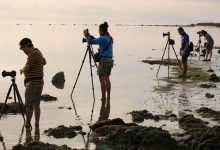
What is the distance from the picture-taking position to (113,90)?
61.3 feet

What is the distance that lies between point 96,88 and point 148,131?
378 inches

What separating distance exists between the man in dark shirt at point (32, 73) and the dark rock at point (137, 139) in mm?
1890

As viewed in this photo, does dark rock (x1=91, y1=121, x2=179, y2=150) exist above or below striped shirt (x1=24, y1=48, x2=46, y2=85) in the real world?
below

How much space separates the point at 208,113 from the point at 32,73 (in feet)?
17.6

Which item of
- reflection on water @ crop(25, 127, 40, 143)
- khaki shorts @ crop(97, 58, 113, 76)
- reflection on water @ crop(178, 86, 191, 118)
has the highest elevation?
khaki shorts @ crop(97, 58, 113, 76)

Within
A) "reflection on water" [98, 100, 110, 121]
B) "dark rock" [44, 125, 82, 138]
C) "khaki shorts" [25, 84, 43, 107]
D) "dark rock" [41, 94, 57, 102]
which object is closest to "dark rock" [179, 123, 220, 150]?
"dark rock" [44, 125, 82, 138]

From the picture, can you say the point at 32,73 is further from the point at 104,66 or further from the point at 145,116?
the point at 104,66

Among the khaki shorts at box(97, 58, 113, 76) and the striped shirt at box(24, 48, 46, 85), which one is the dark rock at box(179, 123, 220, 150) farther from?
the khaki shorts at box(97, 58, 113, 76)

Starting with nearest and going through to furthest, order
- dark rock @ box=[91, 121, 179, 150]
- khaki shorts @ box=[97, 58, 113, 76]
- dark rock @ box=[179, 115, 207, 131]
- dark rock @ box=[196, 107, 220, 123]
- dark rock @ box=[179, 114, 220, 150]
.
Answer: dark rock @ box=[179, 114, 220, 150]
dark rock @ box=[91, 121, 179, 150]
dark rock @ box=[179, 115, 207, 131]
dark rock @ box=[196, 107, 220, 123]
khaki shorts @ box=[97, 58, 113, 76]

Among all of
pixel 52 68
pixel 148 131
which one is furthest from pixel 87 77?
pixel 148 131

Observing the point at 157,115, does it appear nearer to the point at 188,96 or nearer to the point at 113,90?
the point at 188,96

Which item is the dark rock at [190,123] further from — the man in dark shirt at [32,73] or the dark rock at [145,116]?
the man in dark shirt at [32,73]

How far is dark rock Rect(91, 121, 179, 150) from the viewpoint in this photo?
945 centimetres

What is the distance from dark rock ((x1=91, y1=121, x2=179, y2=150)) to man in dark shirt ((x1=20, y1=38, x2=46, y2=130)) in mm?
1890
